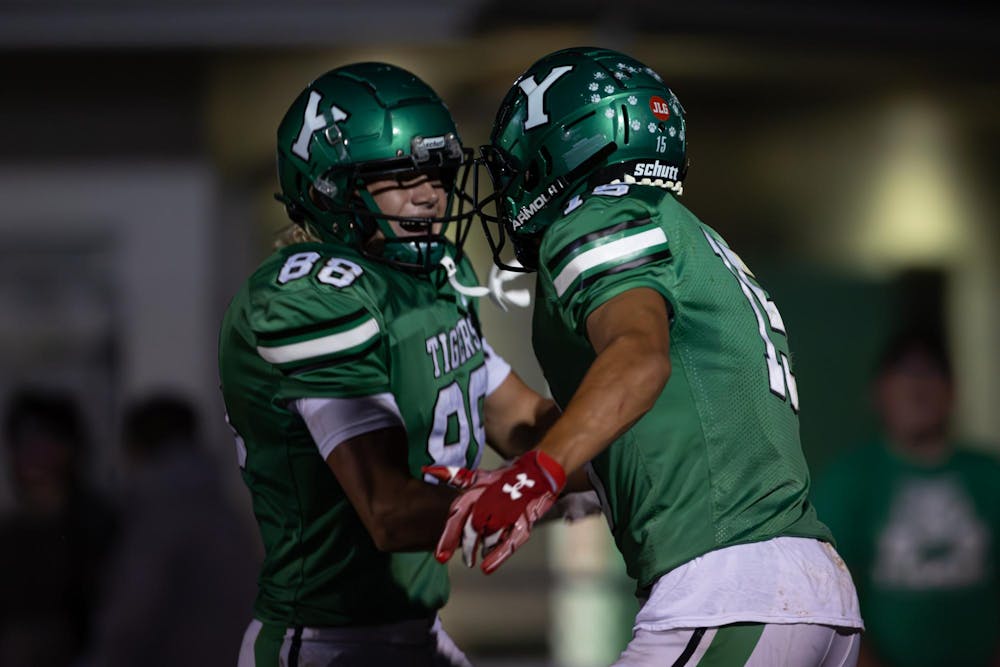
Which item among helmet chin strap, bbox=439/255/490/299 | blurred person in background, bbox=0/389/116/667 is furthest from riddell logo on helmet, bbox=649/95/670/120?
blurred person in background, bbox=0/389/116/667

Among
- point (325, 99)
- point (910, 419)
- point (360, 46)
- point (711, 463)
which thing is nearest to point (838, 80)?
point (360, 46)

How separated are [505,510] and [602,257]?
0.44 m

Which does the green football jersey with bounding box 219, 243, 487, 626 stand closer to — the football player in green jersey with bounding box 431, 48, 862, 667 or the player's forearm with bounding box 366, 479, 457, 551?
the player's forearm with bounding box 366, 479, 457, 551

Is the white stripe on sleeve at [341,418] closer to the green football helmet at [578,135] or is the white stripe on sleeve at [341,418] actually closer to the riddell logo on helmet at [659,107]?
the green football helmet at [578,135]

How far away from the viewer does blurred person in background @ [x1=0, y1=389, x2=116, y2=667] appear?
16.3 ft

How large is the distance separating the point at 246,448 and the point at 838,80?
5.56m

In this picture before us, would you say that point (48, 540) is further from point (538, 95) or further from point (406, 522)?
point (538, 95)

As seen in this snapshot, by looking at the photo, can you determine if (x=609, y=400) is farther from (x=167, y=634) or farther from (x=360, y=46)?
(x=360, y=46)

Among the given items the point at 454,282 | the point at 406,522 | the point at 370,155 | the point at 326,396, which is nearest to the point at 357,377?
the point at 326,396

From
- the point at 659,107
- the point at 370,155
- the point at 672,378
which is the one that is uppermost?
the point at 659,107

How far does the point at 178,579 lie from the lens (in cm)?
489

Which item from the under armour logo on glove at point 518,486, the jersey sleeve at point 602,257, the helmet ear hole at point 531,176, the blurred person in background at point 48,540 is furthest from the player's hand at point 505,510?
the blurred person in background at point 48,540

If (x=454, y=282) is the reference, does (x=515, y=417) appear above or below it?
below

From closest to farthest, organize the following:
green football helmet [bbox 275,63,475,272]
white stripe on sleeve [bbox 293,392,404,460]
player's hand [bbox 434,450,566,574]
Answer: player's hand [bbox 434,450,566,574], white stripe on sleeve [bbox 293,392,404,460], green football helmet [bbox 275,63,475,272]
